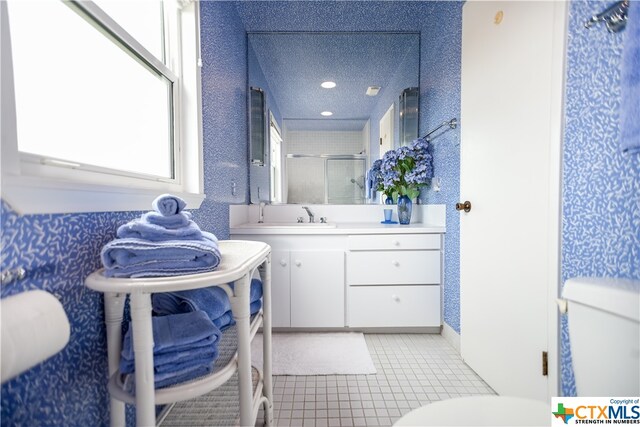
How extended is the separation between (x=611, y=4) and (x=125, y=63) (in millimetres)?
1579

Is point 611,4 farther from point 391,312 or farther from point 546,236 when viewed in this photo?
point 391,312

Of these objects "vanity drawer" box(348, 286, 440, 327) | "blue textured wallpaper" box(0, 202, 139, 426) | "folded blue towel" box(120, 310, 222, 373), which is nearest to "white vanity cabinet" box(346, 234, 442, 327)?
"vanity drawer" box(348, 286, 440, 327)

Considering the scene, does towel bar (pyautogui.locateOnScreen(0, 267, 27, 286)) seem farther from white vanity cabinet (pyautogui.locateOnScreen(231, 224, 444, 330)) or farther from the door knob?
the door knob

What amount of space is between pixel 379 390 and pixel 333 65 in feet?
7.45

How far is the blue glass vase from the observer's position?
2.24 m

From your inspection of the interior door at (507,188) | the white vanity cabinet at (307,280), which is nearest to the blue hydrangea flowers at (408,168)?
the interior door at (507,188)

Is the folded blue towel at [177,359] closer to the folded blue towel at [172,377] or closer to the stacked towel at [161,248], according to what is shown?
the folded blue towel at [172,377]

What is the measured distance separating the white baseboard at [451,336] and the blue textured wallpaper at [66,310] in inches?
70.3

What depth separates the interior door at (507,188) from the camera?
113cm

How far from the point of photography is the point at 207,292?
0.95 m

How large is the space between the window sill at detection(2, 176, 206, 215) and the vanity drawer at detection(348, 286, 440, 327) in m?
1.49

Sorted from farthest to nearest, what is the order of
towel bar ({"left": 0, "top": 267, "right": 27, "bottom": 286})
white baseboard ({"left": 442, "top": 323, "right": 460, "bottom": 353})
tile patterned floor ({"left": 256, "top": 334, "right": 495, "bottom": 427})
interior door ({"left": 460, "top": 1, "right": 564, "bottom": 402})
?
white baseboard ({"left": 442, "top": 323, "right": 460, "bottom": 353}) < tile patterned floor ({"left": 256, "top": 334, "right": 495, "bottom": 427}) < interior door ({"left": 460, "top": 1, "right": 564, "bottom": 402}) < towel bar ({"left": 0, "top": 267, "right": 27, "bottom": 286})

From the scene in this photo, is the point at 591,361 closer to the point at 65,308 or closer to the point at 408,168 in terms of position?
the point at 65,308

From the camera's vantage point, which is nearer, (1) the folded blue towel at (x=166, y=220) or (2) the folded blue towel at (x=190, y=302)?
(1) the folded blue towel at (x=166, y=220)
